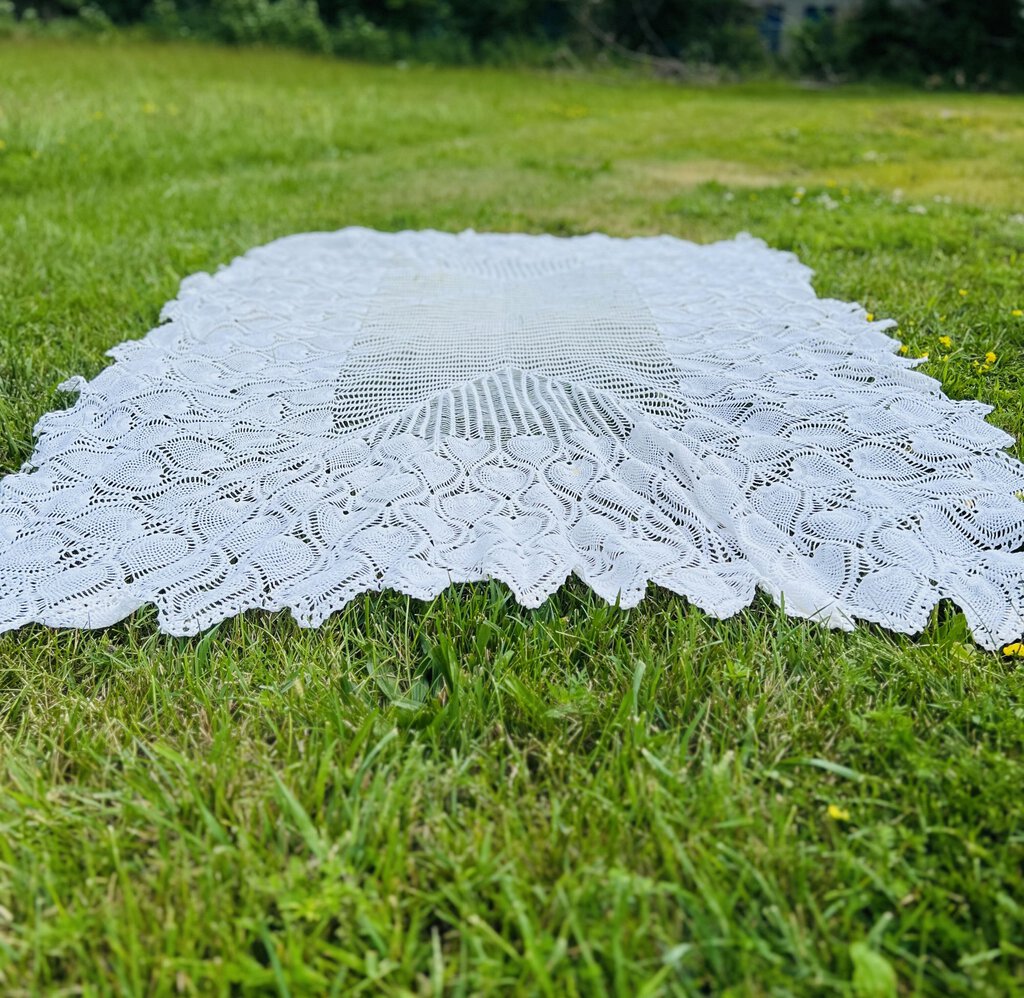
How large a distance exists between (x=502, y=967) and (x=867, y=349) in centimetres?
180

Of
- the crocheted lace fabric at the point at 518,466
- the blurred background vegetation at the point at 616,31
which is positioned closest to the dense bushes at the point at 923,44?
the blurred background vegetation at the point at 616,31

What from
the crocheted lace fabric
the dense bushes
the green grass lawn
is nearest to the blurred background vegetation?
the dense bushes

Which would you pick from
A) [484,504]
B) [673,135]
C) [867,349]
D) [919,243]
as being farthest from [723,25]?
[484,504]

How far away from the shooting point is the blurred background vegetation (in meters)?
11.6

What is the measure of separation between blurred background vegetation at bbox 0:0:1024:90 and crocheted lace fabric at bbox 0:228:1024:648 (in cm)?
1139

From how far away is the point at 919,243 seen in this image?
323cm

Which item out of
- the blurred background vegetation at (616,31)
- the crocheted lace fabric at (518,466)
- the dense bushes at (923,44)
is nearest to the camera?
the crocheted lace fabric at (518,466)

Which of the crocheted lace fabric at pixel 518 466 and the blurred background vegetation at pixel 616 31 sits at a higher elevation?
the blurred background vegetation at pixel 616 31

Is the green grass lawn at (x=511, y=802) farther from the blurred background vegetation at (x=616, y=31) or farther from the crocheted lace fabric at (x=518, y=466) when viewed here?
the blurred background vegetation at (x=616, y=31)

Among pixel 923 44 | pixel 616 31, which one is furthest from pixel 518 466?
pixel 616 31

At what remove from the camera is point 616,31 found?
43.9 feet

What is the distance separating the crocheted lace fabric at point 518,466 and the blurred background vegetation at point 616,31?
11.4 metres

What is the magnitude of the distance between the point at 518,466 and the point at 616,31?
13956mm

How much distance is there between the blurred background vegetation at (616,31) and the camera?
456 inches
